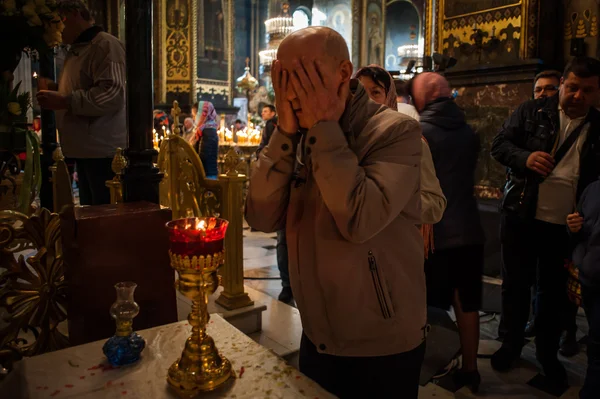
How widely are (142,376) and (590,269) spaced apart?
183 cm

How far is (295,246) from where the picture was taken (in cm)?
131

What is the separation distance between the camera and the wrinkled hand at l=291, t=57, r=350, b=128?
1120 millimetres

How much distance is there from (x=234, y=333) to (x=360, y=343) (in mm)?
425

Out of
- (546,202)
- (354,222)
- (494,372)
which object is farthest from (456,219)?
(354,222)

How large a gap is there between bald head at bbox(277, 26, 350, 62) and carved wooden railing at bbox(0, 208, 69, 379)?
4.24 feet

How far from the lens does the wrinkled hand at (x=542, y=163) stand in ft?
8.77

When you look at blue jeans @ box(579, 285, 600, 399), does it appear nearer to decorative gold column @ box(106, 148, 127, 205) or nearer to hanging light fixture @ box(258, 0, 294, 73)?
decorative gold column @ box(106, 148, 127, 205)

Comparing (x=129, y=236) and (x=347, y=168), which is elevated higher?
(x=347, y=168)

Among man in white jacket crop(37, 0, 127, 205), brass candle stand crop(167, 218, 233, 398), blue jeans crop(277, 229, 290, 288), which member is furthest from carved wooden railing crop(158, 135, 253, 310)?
brass candle stand crop(167, 218, 233, 398)

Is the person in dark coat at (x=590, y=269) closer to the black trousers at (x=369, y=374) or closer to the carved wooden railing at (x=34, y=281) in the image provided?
the black trousers at (x=369, y=374)

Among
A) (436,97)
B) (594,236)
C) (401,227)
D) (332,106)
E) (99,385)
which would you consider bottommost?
(99,385)

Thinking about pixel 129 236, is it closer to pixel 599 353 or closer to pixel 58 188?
pixel 58 188

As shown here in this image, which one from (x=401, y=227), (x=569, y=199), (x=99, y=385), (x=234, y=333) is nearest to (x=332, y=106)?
(x=401, y=227)

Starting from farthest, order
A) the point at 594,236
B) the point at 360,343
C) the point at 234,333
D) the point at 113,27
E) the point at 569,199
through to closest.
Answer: the point at 113,27, the point at 569,199, the point at 594,236, the point at 234,333, the point at 360,343
